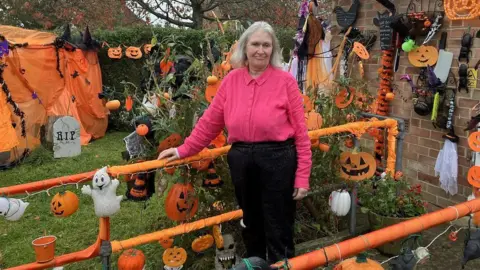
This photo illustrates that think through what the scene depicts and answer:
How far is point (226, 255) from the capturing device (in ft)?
10.00

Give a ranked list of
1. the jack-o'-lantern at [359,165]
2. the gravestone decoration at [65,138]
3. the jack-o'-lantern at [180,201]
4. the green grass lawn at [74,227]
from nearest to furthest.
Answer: the jack-o'-lantern at [180,201] → the jack-o'-lantern at [359,165] → the green grass lawn at [74,227] → the gravestone decoration at [65,138]

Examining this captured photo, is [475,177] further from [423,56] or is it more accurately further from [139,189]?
[139,189]

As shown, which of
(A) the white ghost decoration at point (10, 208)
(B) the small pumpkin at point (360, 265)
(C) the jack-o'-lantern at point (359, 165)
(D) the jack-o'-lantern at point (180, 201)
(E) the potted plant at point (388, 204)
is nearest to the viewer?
(B) the small pumpkin at point (360, 265)

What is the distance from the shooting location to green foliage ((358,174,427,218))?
3561 mm

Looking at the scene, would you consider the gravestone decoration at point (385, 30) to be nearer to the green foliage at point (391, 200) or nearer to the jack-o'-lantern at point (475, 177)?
the green foliage at point (391, 200)

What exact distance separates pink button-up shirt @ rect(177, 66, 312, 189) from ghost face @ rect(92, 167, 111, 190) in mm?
475

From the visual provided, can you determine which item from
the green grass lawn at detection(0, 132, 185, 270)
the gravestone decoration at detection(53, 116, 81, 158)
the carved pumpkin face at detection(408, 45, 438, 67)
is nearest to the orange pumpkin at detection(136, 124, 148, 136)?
the green grass lawn at detection(0, 132, 185, 270)

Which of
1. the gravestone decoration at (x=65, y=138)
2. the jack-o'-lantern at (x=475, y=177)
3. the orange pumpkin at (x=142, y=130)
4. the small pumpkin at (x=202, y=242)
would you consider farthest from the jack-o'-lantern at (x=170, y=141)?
the gravestone decoration at (x=65, y=138)

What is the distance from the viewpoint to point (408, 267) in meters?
1.60

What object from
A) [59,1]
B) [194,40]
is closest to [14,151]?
[194,40]

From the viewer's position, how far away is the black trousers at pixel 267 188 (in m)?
2.34

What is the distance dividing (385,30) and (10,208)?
4011mm

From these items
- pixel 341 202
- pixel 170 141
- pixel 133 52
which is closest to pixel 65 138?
pixel 133 52

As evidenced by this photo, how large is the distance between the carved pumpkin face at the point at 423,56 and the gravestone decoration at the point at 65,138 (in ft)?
18.5
